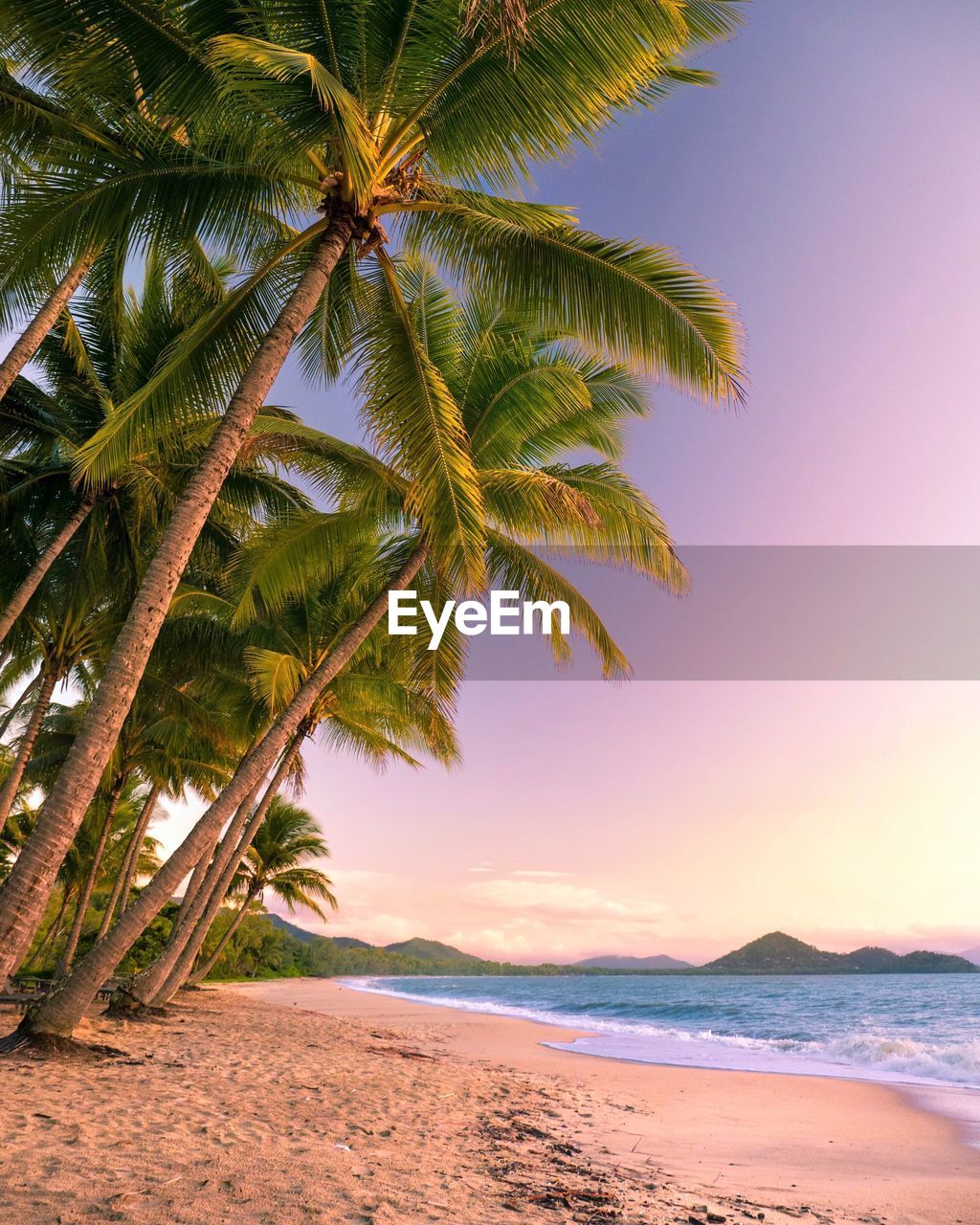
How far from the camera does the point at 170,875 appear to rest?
8.30 meters

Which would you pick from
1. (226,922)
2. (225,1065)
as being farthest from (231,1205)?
(226,922)

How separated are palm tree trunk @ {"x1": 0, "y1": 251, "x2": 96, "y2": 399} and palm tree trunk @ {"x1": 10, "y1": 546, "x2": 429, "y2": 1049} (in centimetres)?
454

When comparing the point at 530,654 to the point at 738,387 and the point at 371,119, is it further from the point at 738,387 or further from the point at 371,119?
the point at 371,119

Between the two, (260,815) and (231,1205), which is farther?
(260,815)

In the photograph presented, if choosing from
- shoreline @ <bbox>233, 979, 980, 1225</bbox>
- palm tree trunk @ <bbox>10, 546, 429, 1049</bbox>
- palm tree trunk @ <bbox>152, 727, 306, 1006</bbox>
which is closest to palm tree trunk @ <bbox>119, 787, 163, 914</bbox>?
palm tree trunk @ <bbox>152, 727, 306, 1006</bbox>

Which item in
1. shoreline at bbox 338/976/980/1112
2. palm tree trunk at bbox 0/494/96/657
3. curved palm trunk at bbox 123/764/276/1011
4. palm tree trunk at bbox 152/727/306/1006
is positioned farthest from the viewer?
palm tree trunk at bbox 152/727/306/1006

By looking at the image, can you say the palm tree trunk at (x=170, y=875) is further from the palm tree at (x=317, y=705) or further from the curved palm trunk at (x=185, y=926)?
the palm tree at (x=317, y=705)

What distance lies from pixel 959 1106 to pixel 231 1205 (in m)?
10.8

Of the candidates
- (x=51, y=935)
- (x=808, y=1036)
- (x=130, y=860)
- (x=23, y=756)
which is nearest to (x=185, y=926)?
(x=23, y=756)

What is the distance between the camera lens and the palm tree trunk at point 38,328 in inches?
304

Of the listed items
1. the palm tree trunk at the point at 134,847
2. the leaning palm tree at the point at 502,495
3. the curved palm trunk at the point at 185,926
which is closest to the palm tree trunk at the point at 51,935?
the palm tree trunk at the point at 134,847

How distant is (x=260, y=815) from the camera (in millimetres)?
13930

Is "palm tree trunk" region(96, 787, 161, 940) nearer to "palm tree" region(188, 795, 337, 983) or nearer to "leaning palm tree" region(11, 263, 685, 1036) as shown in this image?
"palm tree" region(188, 795, 337, 983)

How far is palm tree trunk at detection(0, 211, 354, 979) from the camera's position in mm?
5336
